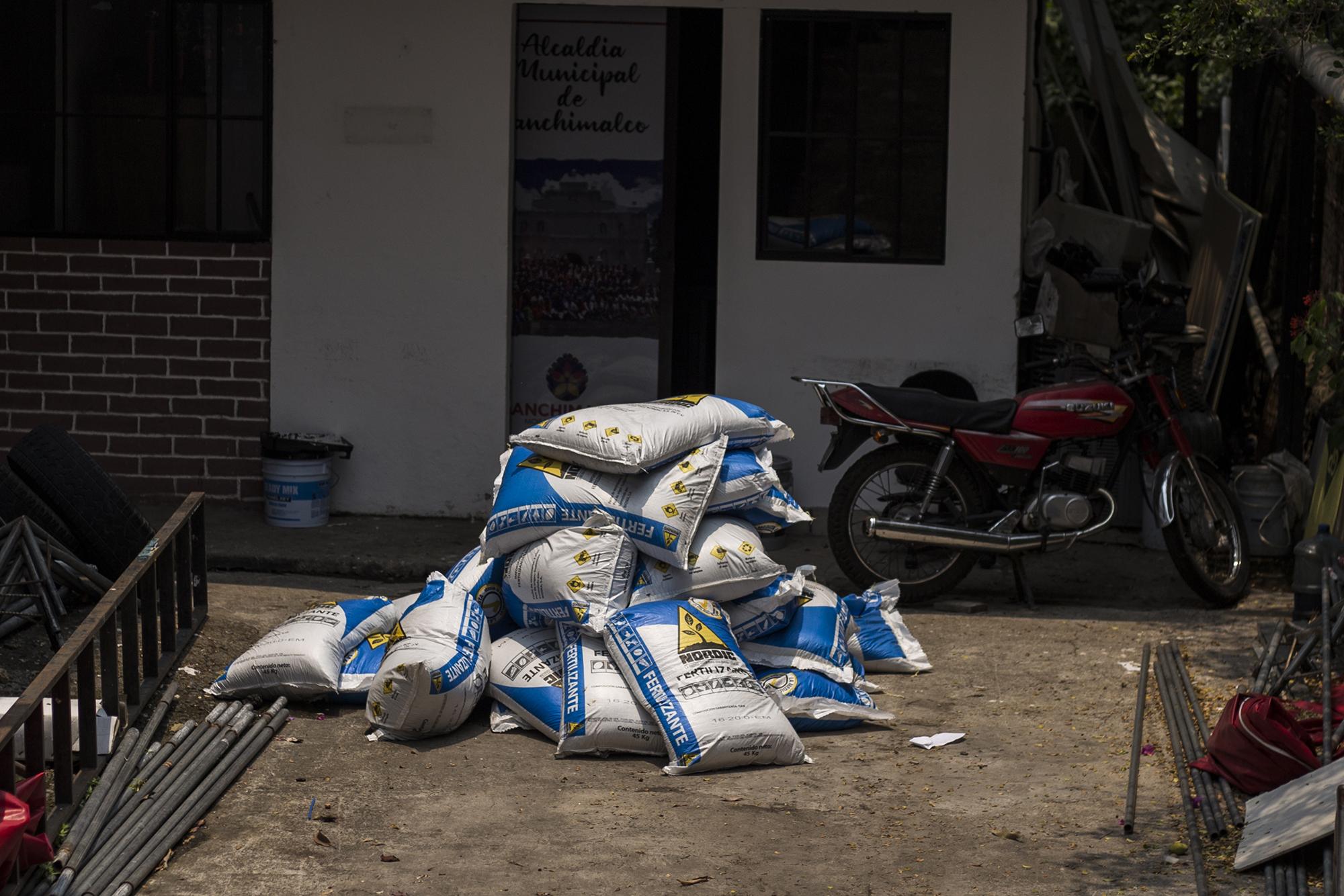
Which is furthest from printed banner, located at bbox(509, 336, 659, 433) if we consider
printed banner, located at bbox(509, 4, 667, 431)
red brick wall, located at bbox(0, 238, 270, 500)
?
red brick wall, located at bbox(0, 238, 270, 500)

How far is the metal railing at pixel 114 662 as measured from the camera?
4363 millimetres

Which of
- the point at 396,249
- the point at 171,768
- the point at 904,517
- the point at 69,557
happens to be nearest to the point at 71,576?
the point at 69,557

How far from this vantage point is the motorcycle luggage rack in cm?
723

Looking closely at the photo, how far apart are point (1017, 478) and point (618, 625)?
Answer: 8.51 feet

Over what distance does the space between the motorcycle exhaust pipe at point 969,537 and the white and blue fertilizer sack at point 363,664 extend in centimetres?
229

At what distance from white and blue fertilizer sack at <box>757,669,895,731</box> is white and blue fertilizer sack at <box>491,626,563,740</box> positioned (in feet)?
2.53

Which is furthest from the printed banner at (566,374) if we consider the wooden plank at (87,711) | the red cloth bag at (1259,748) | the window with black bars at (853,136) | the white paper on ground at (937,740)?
the red cloth bag at (1259,748)

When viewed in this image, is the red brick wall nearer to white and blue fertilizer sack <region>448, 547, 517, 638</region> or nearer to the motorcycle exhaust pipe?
white and blue fertilizer sack <region>448, 547, 517, 638</region>

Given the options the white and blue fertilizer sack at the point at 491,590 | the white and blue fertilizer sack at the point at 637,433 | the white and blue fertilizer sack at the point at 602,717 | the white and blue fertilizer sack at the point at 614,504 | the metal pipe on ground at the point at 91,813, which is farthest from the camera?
the white and blue fertilizer sack at the point at 491,590

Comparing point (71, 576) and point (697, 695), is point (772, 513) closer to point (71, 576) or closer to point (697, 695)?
point (697, 695)

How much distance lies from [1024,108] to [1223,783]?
4.60 meters

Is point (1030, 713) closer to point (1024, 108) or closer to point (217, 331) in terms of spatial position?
point (1024, 108)

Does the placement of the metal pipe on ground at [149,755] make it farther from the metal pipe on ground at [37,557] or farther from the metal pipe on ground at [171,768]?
the metal pipe on ground at [37,557]

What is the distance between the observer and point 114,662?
5.19 meters
